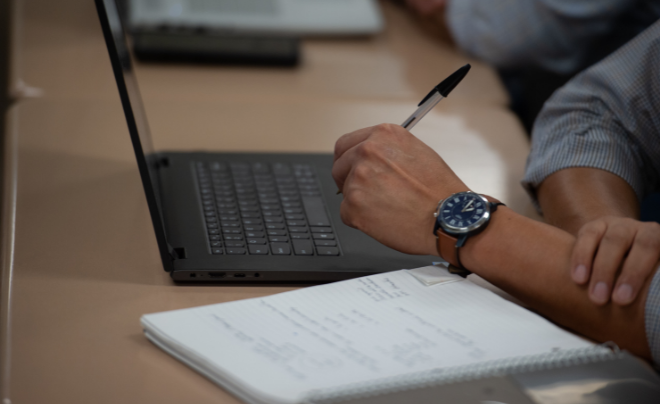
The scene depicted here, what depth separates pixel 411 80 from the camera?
1236mm

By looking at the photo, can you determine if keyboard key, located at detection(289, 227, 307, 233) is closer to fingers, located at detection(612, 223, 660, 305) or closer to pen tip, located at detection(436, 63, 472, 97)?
pen tip, located at detection(436, 63, 472, 97)

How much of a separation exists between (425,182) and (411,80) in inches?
23.8

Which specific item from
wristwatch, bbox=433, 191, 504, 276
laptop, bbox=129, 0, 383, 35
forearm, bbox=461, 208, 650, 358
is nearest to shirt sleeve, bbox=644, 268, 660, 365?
forearm, bbox=461, 208, 650, 358

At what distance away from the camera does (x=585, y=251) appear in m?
0.59

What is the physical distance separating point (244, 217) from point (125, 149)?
296 millimetres

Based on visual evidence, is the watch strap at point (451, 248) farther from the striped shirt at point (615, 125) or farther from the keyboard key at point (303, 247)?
the striped shirt at point (615, 125)

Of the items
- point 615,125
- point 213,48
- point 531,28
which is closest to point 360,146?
point 615,125

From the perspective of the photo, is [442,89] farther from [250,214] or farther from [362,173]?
[250,214]

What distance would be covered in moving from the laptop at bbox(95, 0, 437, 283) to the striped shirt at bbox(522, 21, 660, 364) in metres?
0.28

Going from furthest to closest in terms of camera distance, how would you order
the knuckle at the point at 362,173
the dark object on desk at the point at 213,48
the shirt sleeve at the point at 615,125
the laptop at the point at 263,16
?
the laptop at the point at 263,16, the dark object on desk at the point at 213,48, the shirt sleeve at the point at 615,125, the knuckle at the point at 362,173

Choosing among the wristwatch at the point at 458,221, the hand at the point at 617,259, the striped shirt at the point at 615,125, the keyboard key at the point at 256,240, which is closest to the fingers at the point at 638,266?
the hand at the point at 617,259

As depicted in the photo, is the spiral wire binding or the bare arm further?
the bare arm

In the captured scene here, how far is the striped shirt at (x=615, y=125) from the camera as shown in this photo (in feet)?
2.73

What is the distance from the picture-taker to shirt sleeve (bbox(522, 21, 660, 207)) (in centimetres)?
83
